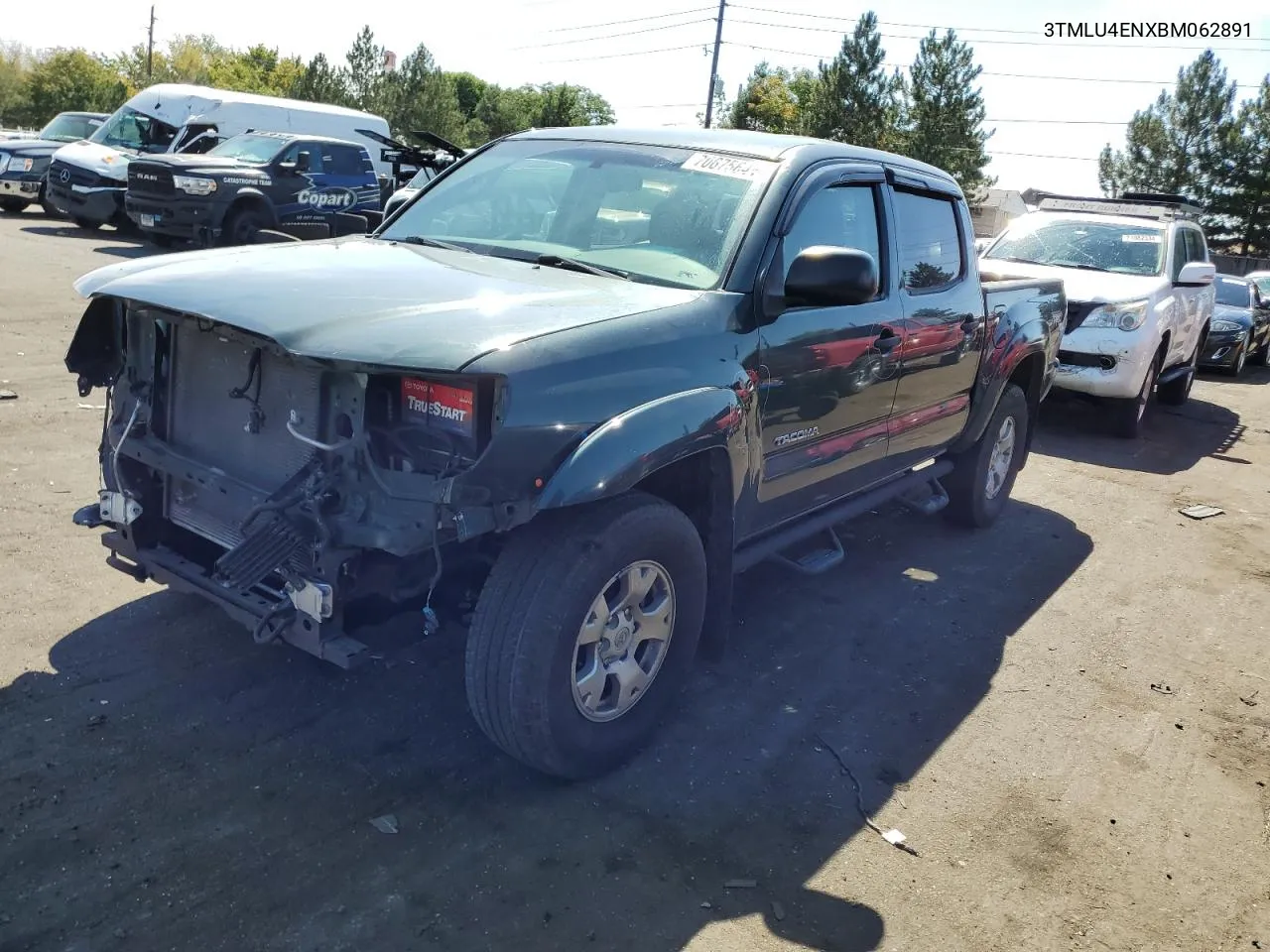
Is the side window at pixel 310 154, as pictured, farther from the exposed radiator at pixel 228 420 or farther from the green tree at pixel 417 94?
the green tree at pixel 417 94

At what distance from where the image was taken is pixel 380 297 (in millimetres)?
3283

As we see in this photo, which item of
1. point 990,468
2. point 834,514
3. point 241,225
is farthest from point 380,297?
point 241,225

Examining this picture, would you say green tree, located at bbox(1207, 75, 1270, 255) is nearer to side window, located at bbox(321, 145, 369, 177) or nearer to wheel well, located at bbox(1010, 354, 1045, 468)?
side window, located at bbox(321, 145, 369, 177)

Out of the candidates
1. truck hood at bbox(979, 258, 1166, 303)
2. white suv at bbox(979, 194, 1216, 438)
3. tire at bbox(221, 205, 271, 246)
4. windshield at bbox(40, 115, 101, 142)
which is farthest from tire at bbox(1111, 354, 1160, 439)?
windshield at bbox(40, 115, 101, 142)

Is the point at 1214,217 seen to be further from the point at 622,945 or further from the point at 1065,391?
the point at 622,945

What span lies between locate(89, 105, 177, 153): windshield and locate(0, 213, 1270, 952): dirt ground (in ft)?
49.7

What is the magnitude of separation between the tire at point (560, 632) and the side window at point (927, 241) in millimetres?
2161

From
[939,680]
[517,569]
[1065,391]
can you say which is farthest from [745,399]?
[1065,391]

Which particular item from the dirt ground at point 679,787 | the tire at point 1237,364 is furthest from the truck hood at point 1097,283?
the tire at point 1237,364

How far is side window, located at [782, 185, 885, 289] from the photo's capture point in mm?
4160

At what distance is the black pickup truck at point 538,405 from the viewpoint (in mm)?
3027

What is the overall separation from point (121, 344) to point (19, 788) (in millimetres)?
1492

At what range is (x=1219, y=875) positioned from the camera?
3406mm

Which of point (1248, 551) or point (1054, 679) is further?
point (1248, 551)
